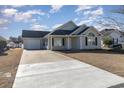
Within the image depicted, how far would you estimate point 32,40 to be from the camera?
32.4 meters

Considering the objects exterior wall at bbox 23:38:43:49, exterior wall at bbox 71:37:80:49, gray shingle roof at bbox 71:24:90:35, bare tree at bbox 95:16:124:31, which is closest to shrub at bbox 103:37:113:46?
gray shingle roof at bbox 71:24:90:35

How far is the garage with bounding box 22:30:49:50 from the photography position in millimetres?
32000

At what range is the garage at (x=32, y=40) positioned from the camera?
32000mm

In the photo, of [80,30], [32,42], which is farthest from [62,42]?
[32,42]

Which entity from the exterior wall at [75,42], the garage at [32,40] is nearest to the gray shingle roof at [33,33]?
the garage at [32,40]

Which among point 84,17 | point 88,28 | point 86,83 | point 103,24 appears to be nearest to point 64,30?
point 88,28

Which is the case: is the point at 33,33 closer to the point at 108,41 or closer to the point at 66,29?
the point at 66,29

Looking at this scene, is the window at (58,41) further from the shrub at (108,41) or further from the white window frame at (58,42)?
the shrub at (108,41)

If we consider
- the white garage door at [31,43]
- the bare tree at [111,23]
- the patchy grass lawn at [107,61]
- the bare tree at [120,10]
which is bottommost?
the patchy grass lawn at [107,61]

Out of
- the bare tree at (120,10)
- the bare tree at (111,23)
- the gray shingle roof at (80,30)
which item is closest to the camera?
the bare tree at (120,10)

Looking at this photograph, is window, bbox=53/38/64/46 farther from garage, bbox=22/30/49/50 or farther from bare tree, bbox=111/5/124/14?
bare tree, bbox=111/5/124/14

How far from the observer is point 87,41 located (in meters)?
27.8
